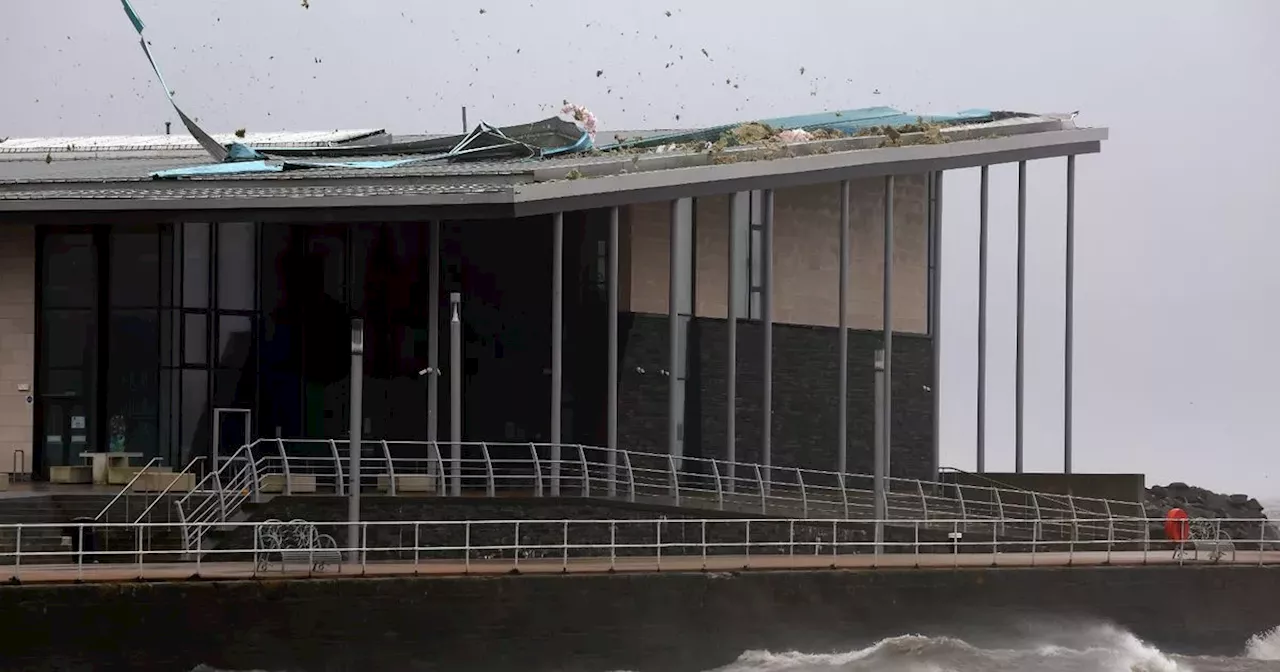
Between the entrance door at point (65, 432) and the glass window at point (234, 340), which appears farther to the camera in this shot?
the glass window at point (234, 340)

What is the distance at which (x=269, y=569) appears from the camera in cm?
3528

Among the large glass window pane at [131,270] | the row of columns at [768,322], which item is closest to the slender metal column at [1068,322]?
the row of columns at [768,322]

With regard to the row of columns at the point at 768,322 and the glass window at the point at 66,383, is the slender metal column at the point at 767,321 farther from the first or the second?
the glass window at the point at 66,383

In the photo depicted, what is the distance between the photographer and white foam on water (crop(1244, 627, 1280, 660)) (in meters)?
42.0

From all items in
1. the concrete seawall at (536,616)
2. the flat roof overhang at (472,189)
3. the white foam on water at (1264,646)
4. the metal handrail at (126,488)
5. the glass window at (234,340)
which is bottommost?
the white foam on water at (1264,646)

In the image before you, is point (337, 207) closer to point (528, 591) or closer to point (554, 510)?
point (554, 510)

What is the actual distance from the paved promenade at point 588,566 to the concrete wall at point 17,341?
7.52 m

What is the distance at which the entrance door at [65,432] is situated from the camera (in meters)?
44.1

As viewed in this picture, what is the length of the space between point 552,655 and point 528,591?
→ 1.08m

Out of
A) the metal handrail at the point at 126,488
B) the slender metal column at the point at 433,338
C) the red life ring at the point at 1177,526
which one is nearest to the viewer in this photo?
the metal handrail at the point at 126,488

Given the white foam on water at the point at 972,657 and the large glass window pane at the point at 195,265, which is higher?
the large glass window pane at the point at 195,265

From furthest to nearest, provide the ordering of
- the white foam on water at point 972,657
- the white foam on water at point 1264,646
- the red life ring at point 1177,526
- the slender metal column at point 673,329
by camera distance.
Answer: the slender metal column at point 673,329 → the red life ring at point 1177,526 → the white foam on water at point 1264,646 → the white foam on water at point 972,657

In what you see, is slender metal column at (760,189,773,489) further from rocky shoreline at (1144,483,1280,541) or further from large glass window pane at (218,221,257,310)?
rocky shoreline at (1144,483,1280,541)

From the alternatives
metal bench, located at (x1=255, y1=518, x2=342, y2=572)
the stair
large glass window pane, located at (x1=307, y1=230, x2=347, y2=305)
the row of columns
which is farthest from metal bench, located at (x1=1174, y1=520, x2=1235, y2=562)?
the stair
